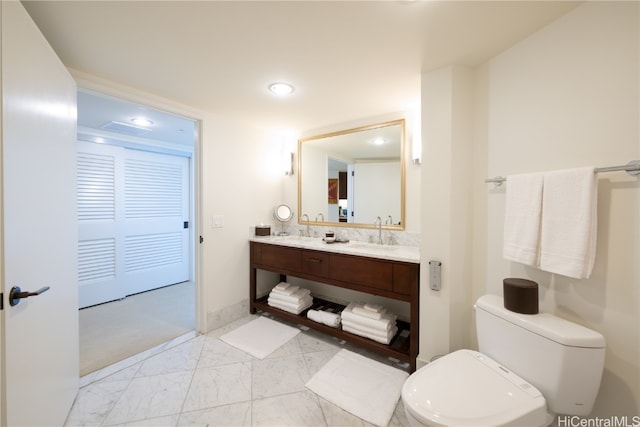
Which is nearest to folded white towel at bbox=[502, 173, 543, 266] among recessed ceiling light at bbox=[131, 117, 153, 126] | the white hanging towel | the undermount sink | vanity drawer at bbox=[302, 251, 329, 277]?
the white hanging towel

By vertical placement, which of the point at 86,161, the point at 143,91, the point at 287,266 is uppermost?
the point at 143,91

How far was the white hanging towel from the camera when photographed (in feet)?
3.53

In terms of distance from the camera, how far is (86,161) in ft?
9.66

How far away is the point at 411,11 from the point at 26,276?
6.62 ft

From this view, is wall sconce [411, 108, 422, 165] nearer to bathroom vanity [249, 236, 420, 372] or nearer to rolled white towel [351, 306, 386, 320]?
bathroom vanity [249, 236, 420, 372]

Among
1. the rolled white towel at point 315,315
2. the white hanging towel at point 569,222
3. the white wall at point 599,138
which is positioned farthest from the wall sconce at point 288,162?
the white hanging towel at point 569,222

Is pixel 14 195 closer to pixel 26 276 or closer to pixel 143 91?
pixel 26 276

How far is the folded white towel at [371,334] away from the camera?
1.91m

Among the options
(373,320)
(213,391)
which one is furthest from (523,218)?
(213,391)

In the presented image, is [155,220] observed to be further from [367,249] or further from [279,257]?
[367,249]

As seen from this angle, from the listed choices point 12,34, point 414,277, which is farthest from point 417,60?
point 12,34

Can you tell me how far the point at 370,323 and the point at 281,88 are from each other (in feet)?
6.42

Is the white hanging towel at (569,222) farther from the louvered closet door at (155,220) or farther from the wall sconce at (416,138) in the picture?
the louvered closet door at (155,220)

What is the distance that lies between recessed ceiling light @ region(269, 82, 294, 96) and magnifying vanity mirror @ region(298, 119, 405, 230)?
881 millimetres
